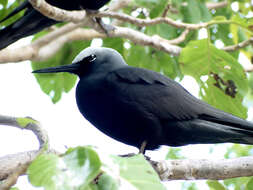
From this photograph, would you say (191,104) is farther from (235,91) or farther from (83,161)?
(83,161)

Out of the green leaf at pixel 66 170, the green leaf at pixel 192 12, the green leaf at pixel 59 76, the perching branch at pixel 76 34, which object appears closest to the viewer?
the green leaf at pixel 66 170

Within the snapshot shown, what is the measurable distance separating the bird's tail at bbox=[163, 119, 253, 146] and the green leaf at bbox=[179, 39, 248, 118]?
1.12 meters

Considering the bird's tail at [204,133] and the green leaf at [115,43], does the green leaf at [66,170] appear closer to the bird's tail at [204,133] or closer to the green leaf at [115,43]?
the bird's tail at [204,133]

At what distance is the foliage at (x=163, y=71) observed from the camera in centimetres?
182

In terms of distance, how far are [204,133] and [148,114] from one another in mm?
399

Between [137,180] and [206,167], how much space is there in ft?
3.36

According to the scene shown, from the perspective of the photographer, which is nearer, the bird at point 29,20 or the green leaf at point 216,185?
the green leaf at point 216,185

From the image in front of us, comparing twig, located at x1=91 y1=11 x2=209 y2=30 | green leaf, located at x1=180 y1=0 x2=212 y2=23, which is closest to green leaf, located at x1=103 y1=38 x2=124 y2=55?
green leaf, located at x1=180 y1=0 x2=212 y2=23

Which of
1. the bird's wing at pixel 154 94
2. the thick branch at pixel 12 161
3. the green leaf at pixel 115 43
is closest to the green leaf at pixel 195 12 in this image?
the green leaf at pixel 115 43

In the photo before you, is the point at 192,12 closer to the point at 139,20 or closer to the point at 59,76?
the point at 139,20

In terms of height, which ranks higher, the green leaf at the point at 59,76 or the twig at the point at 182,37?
the twig at the point at 182,37

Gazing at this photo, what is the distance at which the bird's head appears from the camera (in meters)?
3.51

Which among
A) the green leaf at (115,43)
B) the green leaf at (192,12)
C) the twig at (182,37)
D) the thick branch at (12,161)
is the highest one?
the thick branch at (12,161)

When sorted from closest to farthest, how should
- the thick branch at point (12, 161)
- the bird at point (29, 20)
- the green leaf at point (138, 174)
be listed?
the green leaf at point (138, 174)
the thick branch at point (12, 161)
the bird at point (29, 20)
